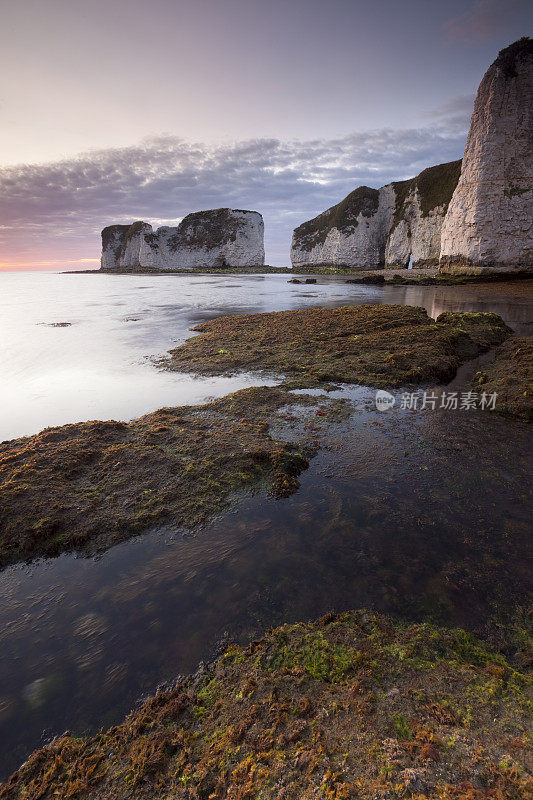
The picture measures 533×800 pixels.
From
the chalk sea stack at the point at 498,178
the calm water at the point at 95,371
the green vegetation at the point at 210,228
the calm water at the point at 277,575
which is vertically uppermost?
the green vegetation at the point at 210,228

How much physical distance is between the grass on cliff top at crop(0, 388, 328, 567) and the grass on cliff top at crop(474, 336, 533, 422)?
12.8ft

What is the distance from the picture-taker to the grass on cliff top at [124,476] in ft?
11.1

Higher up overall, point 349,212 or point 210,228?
point 210,228

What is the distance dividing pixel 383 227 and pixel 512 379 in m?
62.0

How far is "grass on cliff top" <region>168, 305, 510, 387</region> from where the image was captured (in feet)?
25.4

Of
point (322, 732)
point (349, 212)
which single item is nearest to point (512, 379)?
point (322, 732)

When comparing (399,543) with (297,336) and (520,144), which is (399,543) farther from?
(520,144)

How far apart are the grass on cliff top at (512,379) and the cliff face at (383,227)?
42.7 meters

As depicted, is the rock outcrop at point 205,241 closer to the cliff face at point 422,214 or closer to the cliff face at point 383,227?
the cliff face at point 383,227

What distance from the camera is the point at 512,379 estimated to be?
6551 millimetres

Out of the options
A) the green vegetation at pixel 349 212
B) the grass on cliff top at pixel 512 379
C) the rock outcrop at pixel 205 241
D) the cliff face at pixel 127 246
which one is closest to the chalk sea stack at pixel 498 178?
the grass on cliff top at pixel 512 379

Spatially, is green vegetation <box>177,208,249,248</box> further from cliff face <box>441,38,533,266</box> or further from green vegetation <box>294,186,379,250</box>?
cliff face <box>441,38,533,266</box>

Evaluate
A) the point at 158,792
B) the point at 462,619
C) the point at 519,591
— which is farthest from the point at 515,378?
the point at 158,792

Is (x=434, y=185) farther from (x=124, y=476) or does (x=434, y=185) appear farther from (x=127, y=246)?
(x=127, y=246)
